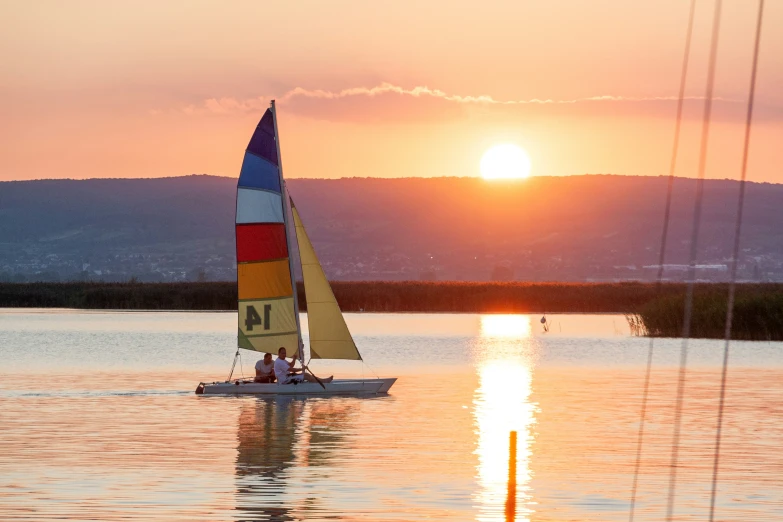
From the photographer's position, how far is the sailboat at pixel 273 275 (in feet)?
136

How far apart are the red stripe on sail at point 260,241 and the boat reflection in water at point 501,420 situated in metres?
7.29

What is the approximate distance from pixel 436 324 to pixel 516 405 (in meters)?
68.9

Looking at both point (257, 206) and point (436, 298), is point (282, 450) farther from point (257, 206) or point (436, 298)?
point (436, 298)

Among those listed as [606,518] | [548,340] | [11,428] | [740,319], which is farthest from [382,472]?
[548,340]

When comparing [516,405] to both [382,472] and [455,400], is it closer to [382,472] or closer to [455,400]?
[455,400]

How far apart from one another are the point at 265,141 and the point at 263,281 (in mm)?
3982

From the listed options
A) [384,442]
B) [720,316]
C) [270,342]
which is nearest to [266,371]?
[270,342]

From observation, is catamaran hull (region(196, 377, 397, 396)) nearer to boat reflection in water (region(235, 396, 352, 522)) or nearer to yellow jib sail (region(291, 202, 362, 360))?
boat reflection in water (region(235, 396, 352, 522))

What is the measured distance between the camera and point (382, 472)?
26.4 metres

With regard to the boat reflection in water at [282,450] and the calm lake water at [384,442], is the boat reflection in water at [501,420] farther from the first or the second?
the boat reflection in water at [282,450]

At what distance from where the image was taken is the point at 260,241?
4184cm

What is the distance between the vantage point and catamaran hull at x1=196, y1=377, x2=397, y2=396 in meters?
39.2

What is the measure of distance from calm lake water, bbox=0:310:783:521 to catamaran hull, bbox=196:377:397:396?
1.50ft

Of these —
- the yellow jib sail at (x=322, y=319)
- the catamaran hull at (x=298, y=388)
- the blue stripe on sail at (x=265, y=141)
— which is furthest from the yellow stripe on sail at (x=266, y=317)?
the blue stripe on sail at (x=265, y=141)
